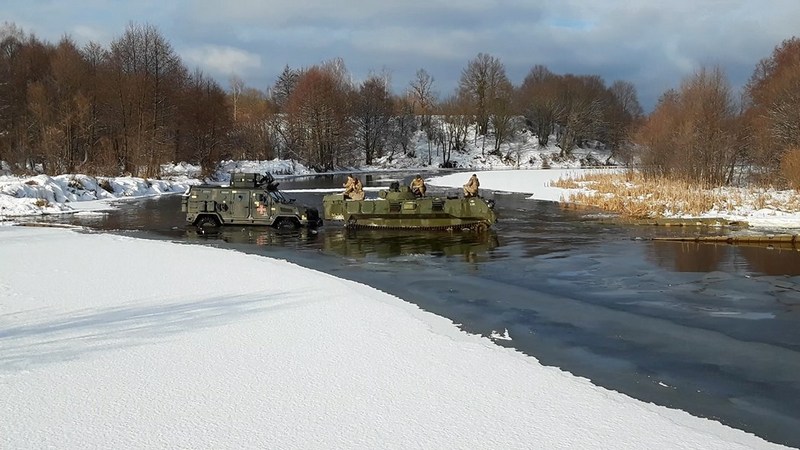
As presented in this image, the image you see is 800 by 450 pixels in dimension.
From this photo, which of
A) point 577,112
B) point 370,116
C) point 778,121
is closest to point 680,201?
point 778,121

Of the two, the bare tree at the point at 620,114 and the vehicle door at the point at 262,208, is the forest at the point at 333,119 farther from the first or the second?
the vehicle door at the point at 262,208

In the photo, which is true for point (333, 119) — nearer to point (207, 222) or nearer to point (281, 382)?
point (207, 222)

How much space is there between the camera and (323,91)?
8138 centimetres

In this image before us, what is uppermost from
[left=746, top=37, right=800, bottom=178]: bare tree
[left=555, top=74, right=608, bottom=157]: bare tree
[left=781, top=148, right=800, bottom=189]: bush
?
[left=555, top=74, right=608, bottom=157]: bare tree

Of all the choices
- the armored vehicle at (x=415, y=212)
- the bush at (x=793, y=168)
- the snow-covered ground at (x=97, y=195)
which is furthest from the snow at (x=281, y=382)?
the bush at (x=793, y=168)

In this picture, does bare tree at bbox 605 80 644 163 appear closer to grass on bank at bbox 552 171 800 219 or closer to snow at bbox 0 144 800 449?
grass on bank at bbox 552 171 800 219

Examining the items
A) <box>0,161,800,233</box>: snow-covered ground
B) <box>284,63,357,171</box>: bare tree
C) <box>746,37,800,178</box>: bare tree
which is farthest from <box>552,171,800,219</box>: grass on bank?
<box>284,63,357,171</box>: bare tree

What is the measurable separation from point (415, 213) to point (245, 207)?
6093 millimetres

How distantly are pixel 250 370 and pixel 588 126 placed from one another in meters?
109

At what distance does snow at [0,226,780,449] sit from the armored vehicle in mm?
11396

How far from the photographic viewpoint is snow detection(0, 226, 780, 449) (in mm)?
5445

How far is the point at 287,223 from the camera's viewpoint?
77.3 ft

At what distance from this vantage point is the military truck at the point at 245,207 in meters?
23.4

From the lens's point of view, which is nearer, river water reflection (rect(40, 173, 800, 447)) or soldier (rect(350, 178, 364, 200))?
river water reflection (rect(40, 173, 800, 447))
